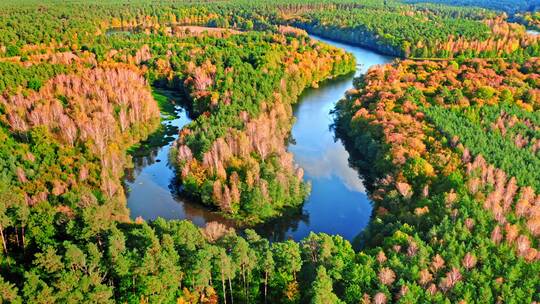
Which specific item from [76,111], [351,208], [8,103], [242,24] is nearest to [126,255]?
[351,208]

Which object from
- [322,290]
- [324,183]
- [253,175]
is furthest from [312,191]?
[322,290]

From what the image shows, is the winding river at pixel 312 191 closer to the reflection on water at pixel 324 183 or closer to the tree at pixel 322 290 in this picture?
the reflection on water at pixel 324 183

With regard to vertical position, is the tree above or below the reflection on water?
above

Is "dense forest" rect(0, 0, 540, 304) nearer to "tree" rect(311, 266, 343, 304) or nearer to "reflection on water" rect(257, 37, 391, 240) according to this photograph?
"tree" rect(311, 266, 343, 304)

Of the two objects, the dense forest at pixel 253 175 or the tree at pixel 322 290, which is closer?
the tree at pixel 322 290

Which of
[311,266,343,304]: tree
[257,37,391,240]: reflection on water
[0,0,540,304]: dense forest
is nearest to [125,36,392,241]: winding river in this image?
[257,37,391,240]: reflection on water

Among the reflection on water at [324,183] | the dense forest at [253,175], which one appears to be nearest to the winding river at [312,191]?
the reflection on water at [324,183]
